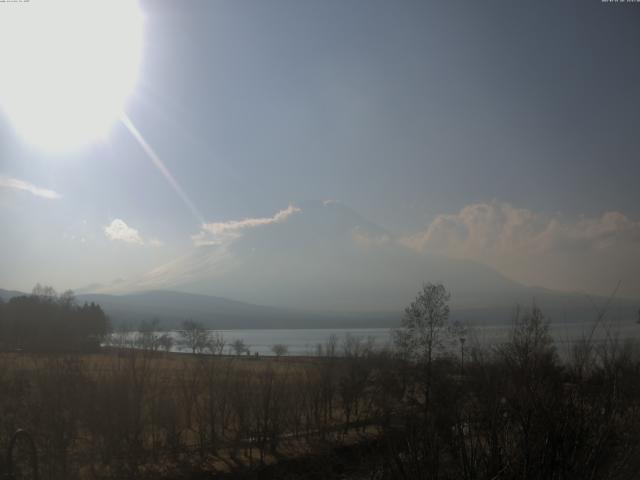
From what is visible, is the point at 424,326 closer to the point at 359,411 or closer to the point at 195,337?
the point at 359,411

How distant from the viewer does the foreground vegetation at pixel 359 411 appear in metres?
5.66

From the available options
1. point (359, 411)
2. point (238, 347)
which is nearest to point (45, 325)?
point (359, 411)

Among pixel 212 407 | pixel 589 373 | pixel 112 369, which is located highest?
pixel 589 373

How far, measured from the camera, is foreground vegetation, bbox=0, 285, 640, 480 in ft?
18.6

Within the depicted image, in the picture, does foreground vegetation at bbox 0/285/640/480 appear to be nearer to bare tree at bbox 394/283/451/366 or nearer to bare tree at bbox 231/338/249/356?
bare tree at bbox 394/283/451/366

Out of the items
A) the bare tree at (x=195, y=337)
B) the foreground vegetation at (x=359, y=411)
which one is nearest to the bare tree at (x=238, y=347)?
the bare tree at (x=195, y=337)

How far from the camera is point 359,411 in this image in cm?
3409

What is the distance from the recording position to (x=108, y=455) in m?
19.1

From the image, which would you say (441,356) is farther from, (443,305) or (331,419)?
(331,419)

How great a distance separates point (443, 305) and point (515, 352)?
30527mm

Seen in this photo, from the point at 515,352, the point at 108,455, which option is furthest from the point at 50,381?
the point at 515,352

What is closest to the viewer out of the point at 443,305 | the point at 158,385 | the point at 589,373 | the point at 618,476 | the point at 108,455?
the point at 618,476

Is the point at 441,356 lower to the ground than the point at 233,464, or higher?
higher

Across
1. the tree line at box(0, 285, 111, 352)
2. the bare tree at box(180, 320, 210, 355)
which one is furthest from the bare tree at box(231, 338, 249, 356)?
the tree line at box(0, 285, 111, 352)
